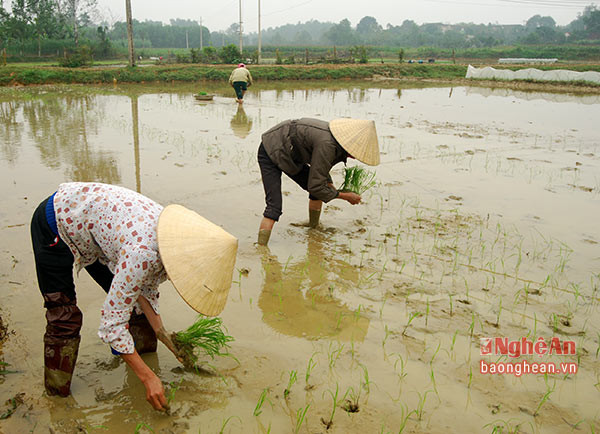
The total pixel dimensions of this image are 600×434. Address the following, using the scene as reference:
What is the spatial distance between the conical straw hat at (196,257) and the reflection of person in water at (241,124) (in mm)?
6960

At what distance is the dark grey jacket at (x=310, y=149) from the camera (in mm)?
3643

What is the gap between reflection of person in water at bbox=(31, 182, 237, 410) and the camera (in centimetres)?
179

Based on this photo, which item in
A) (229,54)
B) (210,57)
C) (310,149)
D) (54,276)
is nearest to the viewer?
(54,276)

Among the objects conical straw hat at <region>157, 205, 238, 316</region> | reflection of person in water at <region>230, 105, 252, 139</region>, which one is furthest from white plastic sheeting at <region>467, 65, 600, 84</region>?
conical straw hat at <region>157, 205, 238, 316</region>

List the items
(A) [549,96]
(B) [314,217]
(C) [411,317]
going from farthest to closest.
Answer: (A) [549,96] → (B) [314,217] → (C) [411,317]

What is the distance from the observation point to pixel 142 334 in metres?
2.47

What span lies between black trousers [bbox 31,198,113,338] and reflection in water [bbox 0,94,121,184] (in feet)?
12.5

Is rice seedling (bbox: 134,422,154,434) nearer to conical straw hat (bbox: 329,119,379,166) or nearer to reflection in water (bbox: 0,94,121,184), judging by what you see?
conical straw hat (bbox: 329,119,379,166)

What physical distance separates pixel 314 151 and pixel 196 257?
2.05 meters

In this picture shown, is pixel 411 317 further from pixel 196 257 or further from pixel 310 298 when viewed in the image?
pixel 196 257

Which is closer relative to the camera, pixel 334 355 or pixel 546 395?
pixel 546 395

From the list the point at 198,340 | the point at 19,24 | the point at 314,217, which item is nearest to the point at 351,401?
the point at 198,340

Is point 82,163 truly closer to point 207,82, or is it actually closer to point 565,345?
point 565,345

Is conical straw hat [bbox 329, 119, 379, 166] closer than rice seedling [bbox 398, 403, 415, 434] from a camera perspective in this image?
No
